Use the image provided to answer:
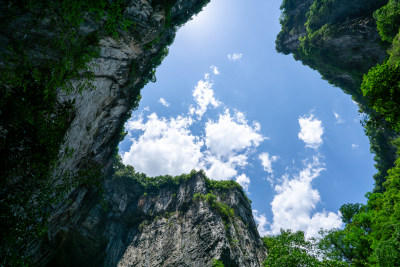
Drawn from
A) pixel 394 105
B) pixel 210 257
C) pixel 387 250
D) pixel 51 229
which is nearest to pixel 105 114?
pixel 51 229

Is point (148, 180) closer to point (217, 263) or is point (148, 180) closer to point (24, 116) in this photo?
point (217, 263)

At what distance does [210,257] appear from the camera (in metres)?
23.8

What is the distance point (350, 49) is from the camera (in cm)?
2738

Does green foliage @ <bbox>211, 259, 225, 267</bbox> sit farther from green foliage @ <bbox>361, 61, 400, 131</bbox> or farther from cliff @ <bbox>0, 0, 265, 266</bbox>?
green foliage @ <bbox>361, 61, 400, 131</bbox>

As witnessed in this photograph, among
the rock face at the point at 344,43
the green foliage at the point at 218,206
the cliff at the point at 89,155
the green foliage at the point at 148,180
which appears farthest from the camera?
the green foliage at the point at 148,180

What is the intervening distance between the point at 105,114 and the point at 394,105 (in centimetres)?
2039

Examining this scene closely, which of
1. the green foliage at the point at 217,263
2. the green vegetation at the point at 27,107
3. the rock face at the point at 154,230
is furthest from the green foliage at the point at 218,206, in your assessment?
the green vegetation at the point at 27,107

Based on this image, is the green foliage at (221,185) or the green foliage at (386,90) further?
the green foliage at (221,185)

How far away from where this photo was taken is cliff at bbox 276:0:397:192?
25234 millimetres

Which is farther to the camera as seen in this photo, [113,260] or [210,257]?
[113,260]

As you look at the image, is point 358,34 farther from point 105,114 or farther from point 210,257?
point 210,257

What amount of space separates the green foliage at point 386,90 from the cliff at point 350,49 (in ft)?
58.3

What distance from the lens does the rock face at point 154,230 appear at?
24078 millimetres

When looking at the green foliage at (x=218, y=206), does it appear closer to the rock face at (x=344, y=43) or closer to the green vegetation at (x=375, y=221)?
the green vegetation at (x=375, y=221)
